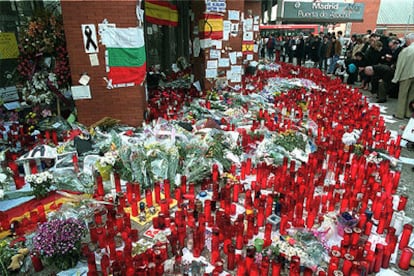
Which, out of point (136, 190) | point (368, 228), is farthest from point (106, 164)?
point (368, 228)

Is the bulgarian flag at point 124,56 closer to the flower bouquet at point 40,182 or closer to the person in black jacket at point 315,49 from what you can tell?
the flower bouquet at point 40,182

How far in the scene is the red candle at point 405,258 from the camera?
8.46 ft

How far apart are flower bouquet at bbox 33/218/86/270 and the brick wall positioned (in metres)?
3.46

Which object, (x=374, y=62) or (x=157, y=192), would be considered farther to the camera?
(x=374, y=62)

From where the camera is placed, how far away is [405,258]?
8.52 ft

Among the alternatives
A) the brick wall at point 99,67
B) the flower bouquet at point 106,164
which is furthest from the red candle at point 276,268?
the brick wall at point 99,67

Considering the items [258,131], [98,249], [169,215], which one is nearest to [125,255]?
[98,249]

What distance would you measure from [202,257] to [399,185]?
3.05 m

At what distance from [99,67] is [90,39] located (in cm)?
50

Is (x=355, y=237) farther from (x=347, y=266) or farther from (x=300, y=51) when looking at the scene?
(x=300, y=51)

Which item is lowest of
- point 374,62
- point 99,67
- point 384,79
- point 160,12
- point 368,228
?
point 368,228

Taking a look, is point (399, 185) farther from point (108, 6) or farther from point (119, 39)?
point (108, 6)

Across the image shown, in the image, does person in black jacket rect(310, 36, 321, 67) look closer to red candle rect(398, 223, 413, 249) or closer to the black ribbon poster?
the black ribbon poster

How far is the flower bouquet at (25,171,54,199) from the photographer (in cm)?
344
